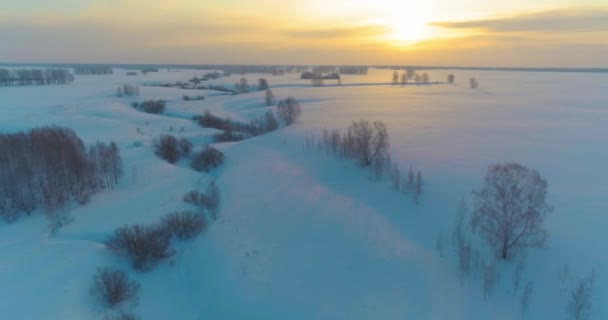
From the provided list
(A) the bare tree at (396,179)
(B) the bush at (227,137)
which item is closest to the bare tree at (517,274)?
(A) the bare tree at (396,179)

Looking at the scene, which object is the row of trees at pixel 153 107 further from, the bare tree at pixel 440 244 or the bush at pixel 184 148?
the bare tree at pixel 440 244

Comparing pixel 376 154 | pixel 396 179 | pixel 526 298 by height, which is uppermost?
pixel 376 154

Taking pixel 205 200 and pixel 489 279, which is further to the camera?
pixel 205 200

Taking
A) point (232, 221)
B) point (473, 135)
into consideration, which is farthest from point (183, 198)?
point (473, 135)

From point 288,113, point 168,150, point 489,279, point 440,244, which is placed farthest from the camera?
point 288,113

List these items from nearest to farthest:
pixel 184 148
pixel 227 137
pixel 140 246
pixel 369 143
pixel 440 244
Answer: pixel 440 244, pixel 140 246, pixel 369 143, pixel 184 148, pixel 227 137

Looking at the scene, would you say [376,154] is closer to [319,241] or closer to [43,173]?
[319,241]

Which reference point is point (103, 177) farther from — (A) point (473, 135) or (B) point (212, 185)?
(A) point (473, 135)

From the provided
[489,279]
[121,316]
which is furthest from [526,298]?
[121,316]
